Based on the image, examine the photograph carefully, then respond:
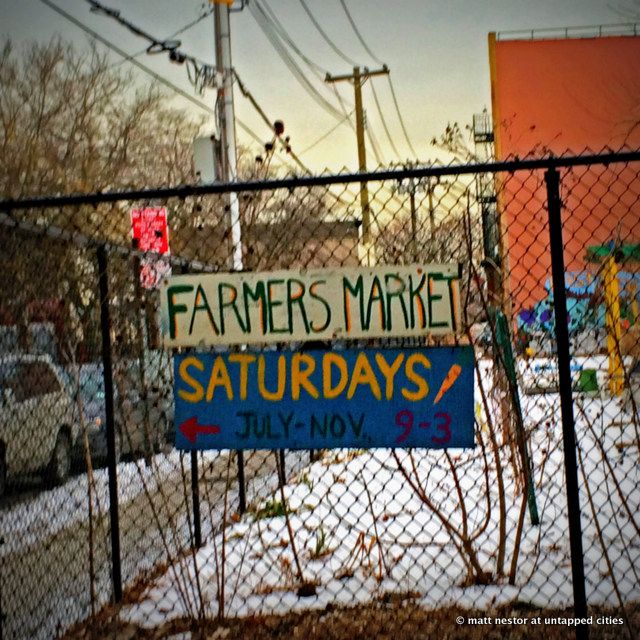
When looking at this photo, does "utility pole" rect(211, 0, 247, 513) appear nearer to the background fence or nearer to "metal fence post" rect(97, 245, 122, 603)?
the background fence

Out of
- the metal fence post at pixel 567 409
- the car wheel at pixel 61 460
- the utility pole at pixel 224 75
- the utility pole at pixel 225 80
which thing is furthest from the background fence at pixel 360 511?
the utility pole at pixel 224 75

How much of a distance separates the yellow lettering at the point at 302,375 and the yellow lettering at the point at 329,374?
0.04m

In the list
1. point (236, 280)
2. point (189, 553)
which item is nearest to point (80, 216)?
point (189, 553)

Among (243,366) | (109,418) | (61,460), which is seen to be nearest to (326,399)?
(243,366)

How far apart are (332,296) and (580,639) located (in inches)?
69.9

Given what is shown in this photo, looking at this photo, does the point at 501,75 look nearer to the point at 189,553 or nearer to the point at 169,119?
the point at 169,119

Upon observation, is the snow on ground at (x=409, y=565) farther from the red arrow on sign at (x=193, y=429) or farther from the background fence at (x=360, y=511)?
the red arrow on sign at (x=193, y=429)

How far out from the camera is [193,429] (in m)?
2.93

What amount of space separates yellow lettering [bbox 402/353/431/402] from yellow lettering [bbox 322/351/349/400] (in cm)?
26

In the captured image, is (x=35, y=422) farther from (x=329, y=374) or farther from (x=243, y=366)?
(x=329, y=374)

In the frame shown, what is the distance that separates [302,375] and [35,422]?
525 centimetres

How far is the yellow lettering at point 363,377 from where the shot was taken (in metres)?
2.80

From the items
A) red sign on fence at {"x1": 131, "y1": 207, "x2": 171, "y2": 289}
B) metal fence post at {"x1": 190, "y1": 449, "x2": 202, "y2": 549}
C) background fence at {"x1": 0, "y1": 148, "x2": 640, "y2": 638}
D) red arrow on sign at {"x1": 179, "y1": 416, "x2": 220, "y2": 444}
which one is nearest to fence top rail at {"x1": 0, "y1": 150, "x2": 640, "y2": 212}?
background fence at {"x1": 0, "y1": 148, "x2": 640, "y2": 638}

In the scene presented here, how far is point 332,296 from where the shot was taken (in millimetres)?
2836
